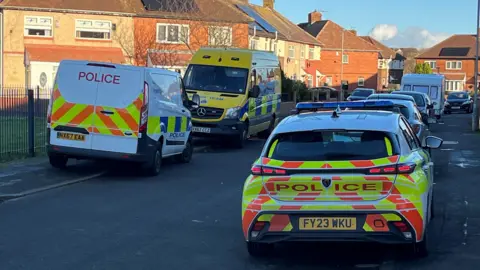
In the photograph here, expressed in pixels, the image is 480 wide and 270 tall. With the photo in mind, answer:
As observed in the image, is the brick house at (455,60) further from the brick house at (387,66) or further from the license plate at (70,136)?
the license plate at (70,136)

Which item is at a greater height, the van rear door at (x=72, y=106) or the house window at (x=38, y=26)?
the house window at (x=38, y=26)

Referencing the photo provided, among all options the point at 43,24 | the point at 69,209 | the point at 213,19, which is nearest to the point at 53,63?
the point at 43,24

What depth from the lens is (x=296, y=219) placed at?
21.6 feet

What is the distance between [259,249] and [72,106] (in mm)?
7199

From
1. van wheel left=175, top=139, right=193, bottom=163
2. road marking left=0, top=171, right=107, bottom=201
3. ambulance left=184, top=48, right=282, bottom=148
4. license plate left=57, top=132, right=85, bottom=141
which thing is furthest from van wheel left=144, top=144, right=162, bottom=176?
ambulance left=184, top=48, right=282, bottom=148

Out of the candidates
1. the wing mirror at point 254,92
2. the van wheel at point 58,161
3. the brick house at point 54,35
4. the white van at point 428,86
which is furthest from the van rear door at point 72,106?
the brick house at point 54,35

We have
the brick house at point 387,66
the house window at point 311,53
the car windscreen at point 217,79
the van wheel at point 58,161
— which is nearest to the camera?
the van wheel at point 58,161

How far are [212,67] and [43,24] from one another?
25308 mm

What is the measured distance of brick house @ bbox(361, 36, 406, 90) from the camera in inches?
3765

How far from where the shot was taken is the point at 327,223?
6527mm

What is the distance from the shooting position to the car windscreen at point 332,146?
6727mm

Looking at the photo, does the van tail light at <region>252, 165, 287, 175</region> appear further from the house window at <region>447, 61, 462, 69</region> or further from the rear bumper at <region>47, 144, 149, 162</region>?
the house window at <region>447, 61, 462, 69</region>

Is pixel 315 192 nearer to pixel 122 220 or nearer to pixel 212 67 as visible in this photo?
pixel 122 220

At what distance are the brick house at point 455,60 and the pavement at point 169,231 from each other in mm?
97702
